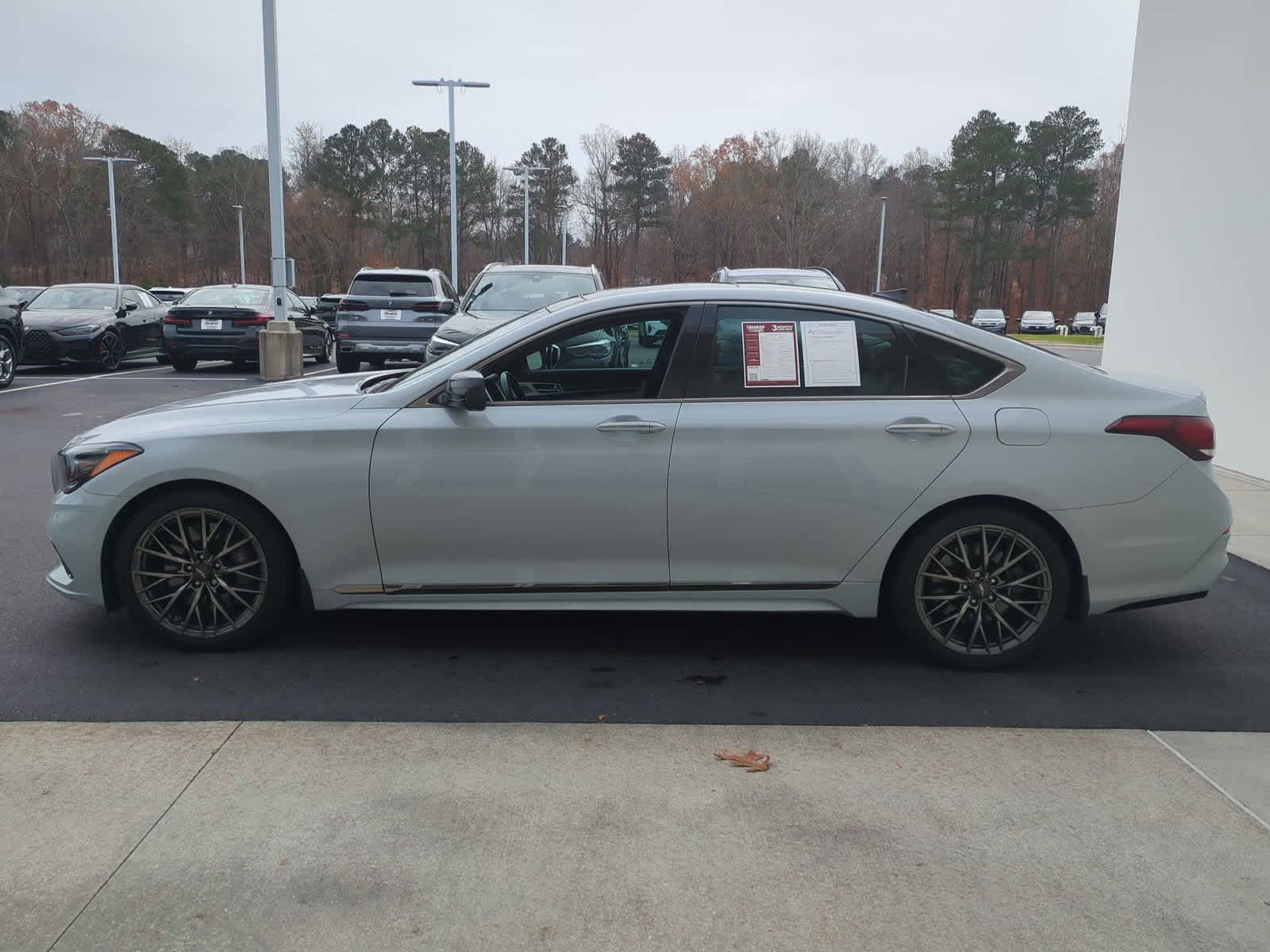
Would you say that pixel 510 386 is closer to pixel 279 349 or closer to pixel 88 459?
pixel 88 459

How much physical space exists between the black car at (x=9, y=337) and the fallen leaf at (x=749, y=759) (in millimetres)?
14955

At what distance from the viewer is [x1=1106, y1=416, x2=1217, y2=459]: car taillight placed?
420 centimetres

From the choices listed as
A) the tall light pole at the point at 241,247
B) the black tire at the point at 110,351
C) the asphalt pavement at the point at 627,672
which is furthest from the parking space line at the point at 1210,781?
the tall light pole at the point at 241,247

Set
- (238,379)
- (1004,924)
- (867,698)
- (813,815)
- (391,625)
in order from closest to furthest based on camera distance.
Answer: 1. (1004,924)
2. (813,815)
3. (867,698)
4. (391,625)
5. (238,379)

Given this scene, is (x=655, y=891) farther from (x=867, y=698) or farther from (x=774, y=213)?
(x=774, y=213)

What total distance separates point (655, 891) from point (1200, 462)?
3.01 metres

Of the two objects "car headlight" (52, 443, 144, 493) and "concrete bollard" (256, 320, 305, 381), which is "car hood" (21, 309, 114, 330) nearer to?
"concrete bollard" (256, 320, 305, 381)

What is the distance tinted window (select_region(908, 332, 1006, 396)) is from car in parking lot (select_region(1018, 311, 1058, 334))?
55.2 metres

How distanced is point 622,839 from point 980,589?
206cm

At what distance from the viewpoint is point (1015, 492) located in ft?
13.7

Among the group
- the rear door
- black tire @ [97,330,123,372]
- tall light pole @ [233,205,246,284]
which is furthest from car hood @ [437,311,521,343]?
tall light pole @ [233,205,246,284]

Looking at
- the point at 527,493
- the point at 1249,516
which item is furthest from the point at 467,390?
the point at 1249,516

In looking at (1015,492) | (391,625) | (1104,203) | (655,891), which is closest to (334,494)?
(391,625)

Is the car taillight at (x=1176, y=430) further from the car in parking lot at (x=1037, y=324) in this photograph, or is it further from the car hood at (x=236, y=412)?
the car in parking lot at (x=1037, y=324)
